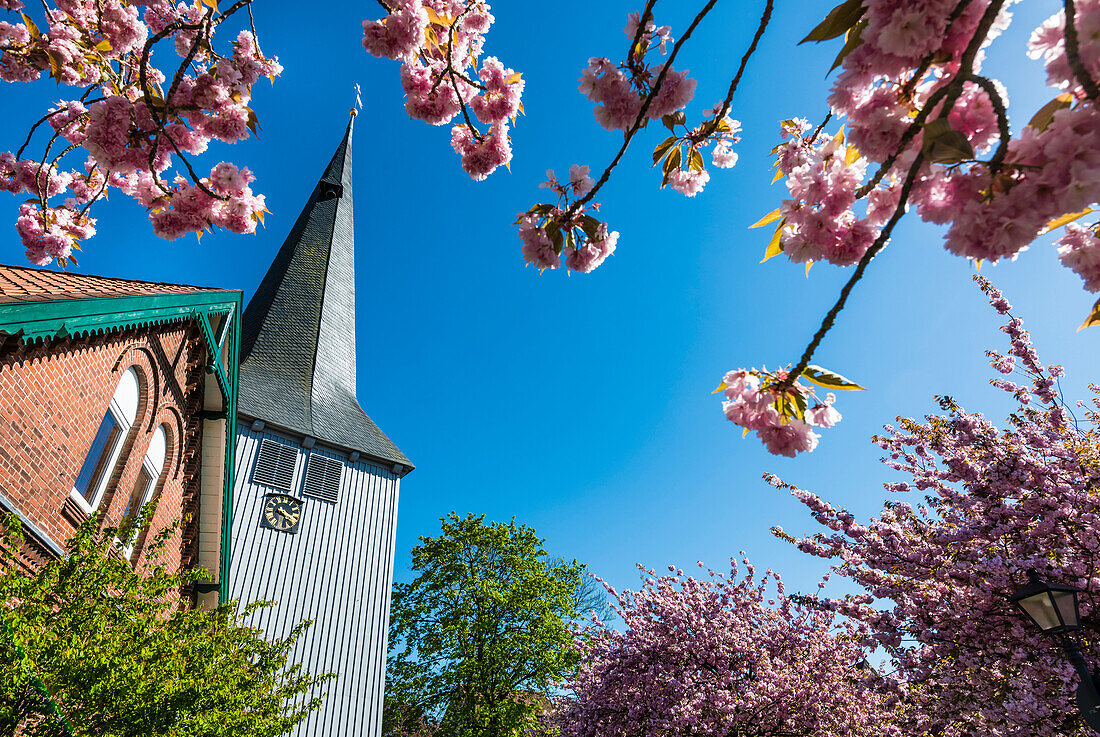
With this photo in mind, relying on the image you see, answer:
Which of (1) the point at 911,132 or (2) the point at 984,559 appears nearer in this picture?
(1) the point at 911,132

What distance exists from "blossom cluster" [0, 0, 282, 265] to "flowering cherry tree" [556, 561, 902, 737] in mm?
9354

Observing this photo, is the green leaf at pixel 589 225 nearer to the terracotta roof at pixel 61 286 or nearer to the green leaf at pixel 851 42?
the green leaf at pixel 851 42

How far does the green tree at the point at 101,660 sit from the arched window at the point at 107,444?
1426 millimetres

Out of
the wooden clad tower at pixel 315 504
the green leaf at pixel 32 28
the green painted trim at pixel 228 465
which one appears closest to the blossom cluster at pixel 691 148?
the green leaf at pixel 32 28

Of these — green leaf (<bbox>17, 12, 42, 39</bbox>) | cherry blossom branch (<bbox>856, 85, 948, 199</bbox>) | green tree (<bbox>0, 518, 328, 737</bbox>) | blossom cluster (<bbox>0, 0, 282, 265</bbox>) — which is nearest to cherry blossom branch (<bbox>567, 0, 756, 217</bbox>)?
cherry blossom branch (<bbox>856, 85, 948, 199</bbox>)

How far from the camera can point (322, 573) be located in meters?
15.0

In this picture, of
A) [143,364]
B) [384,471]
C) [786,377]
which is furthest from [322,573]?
[786,377]

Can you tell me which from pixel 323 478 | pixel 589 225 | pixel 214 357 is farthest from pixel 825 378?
pixel 323 478

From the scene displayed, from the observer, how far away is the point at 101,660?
13.7ft

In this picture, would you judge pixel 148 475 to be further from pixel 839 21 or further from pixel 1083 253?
pixel 1083 253

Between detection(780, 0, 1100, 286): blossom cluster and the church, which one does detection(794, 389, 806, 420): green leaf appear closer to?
detection(780, 0, 1100, 286): blossom cluster

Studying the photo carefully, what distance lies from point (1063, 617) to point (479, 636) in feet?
60.9

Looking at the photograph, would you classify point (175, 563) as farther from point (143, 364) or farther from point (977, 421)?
point (977, 421)

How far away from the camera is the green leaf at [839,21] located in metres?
1.34
